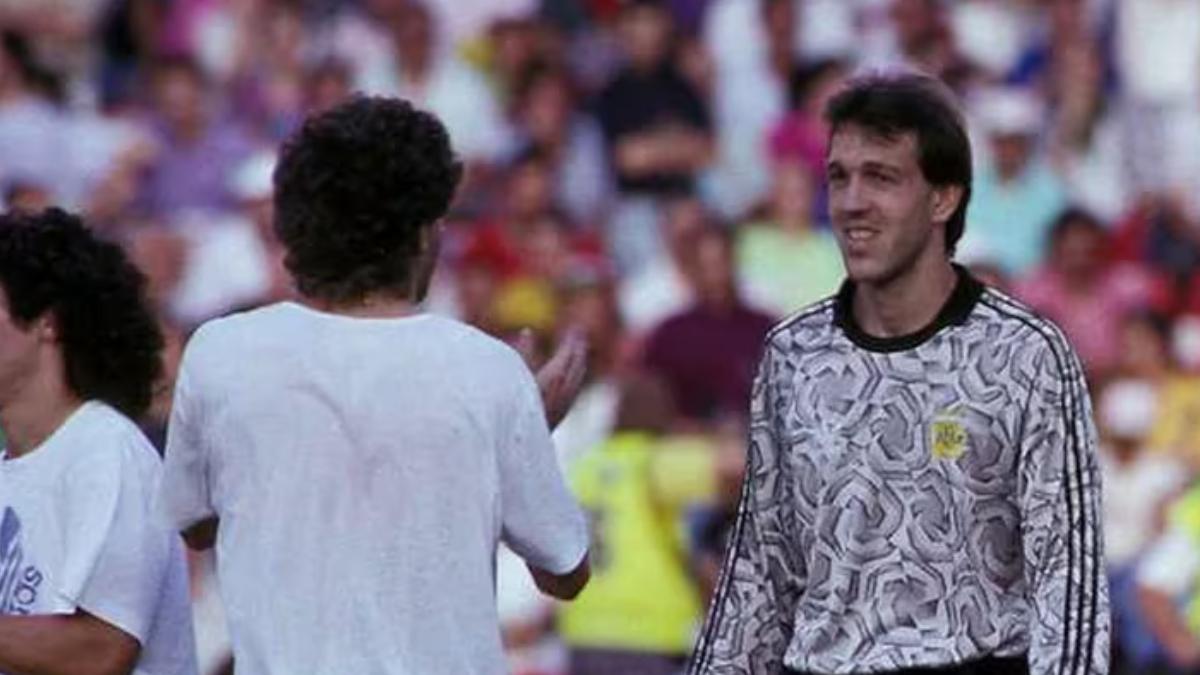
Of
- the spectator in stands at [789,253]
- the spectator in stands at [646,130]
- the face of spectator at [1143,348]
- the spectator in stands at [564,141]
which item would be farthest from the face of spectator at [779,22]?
the face of spectator at [1143,348]

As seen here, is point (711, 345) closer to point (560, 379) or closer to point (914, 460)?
point (560, 379)

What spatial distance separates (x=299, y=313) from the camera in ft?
24.0

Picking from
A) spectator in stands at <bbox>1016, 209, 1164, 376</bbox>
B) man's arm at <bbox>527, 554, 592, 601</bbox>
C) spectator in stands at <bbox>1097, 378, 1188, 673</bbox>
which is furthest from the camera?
spectator in stands at <bbox>1016, 209, 1164, 376</bbox>

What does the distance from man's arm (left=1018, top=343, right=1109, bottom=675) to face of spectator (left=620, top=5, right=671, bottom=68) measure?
1150 cm

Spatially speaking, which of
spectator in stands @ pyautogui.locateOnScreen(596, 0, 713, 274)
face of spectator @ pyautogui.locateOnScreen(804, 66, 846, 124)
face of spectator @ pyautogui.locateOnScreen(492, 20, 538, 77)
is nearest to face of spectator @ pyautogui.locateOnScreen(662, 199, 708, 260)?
spectator in stands @ pyautogui.locateOnScreen(596, 0, 713, 274)

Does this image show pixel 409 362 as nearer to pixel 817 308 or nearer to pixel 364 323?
pixel 364 323

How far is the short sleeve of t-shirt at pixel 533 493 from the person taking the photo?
7336 millimetres

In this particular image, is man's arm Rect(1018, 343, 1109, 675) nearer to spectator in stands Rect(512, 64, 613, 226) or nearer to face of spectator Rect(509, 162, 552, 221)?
face of spectator Rect(509, 162, 552, 221)

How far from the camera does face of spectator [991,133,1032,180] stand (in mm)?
18438

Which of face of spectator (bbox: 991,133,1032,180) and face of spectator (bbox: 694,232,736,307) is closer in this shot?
face of spectator (bbox: 694,232,736,307)

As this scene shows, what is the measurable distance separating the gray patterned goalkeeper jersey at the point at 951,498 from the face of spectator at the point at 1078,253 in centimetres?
1011

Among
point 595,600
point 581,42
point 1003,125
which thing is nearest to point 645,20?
point 581,42

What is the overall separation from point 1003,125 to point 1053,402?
11.0 metres

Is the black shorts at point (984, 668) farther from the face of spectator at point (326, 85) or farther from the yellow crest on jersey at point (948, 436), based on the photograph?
the face of spectator at point (326, 85)
